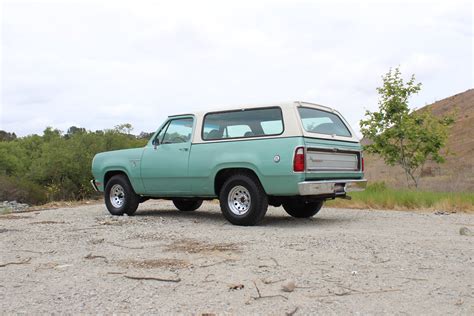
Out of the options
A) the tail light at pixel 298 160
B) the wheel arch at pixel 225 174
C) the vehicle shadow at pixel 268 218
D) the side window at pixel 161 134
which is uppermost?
the side window at pixel 161 134

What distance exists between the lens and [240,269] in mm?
5430

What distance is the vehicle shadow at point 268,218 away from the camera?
940 cm

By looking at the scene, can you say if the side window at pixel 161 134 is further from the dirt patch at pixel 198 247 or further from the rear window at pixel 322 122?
the dirt patch at pixel 198 247

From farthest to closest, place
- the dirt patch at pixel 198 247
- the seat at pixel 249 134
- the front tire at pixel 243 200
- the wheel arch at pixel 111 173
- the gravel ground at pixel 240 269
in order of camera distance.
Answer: the wheel arch at pixel 111 173 < the seat at pixel 249 134 < the front tire at pixel 243 200 < the dirt patch at pixel 198 247 < the gravel ground at pixel 240 269

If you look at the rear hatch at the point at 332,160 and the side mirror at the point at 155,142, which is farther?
the side mirror at the point at 155,142

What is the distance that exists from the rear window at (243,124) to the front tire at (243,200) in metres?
0.75

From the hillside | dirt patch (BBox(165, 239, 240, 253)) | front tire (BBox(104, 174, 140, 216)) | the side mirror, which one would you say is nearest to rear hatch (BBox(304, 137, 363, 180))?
dirt patch (BBox(165, 239, 240, 253))

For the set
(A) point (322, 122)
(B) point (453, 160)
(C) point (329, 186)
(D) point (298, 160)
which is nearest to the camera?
(D) point (298, 160)

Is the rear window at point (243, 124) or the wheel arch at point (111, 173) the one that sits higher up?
the rear window at point (243, 124)

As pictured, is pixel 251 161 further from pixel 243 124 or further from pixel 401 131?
pixel 401 131

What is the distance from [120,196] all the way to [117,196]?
0.07m

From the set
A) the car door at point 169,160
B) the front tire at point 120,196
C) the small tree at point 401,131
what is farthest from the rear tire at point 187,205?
the small tree at point 401,131

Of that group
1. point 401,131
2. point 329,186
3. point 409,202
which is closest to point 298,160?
point 329,186

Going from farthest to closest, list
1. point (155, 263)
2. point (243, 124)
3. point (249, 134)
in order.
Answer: point (243, 124) < point (249, 134) < point (155, 263)
